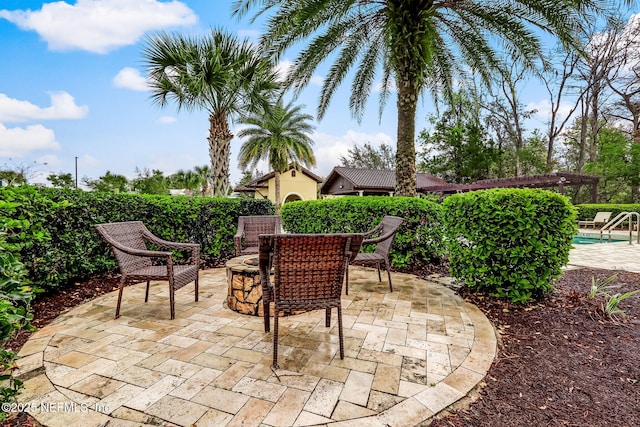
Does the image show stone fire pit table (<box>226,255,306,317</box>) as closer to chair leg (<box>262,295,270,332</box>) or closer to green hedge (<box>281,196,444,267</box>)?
chair leg (<box>262,295,270,332</box>)

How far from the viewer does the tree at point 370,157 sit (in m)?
35.1

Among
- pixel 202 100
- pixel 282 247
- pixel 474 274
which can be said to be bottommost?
pixel 474 274

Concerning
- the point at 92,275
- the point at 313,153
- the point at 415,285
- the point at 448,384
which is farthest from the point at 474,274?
the point at 313,153

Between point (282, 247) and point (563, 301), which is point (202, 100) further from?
point (563, 301)

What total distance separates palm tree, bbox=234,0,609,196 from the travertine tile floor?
156 inches

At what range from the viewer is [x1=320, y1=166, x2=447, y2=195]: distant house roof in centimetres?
2077

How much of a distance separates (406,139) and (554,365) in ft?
15.3

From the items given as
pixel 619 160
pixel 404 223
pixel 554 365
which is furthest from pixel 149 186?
pixel 619 160

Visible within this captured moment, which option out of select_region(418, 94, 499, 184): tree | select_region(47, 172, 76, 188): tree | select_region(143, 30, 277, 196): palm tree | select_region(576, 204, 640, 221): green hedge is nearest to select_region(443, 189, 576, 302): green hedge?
select_region(143, 30, 277, 196): palm tree

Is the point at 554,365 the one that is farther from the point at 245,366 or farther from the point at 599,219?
the point at 599,219

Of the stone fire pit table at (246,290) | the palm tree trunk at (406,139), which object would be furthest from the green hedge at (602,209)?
the stone fire pit table at (246,290)

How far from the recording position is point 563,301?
3.37m

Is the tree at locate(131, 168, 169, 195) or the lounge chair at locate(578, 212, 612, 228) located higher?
the tree at locate(131, 168, 169, 195)

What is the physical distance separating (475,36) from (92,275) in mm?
8019
